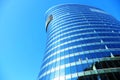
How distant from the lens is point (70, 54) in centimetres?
6003

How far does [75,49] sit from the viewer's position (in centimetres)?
6166

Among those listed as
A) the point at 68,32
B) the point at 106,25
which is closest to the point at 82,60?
the point at 68,32

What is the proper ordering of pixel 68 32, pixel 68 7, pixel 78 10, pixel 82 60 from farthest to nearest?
pixel 68 7 < pixel 78 10 < pixel 68 32 < pixel 82 60

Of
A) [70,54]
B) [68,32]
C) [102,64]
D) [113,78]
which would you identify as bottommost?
[113,78]

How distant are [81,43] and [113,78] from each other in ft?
68.4

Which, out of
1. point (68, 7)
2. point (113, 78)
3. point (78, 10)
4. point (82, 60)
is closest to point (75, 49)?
point (82, 60)

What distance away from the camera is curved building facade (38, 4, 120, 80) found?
49.4 meters

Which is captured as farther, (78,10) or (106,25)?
(78,10)

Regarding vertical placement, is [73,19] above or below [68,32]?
above

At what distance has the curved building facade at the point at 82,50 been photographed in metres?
49.4

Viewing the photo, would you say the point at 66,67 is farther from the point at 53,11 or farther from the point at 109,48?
the point at 53,11

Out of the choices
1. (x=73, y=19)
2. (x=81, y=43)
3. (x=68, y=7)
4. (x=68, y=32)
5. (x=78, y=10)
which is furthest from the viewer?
(x=68, y=7)

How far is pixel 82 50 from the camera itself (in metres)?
59.4

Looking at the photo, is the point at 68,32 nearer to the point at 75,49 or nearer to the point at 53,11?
the point at 75,49
